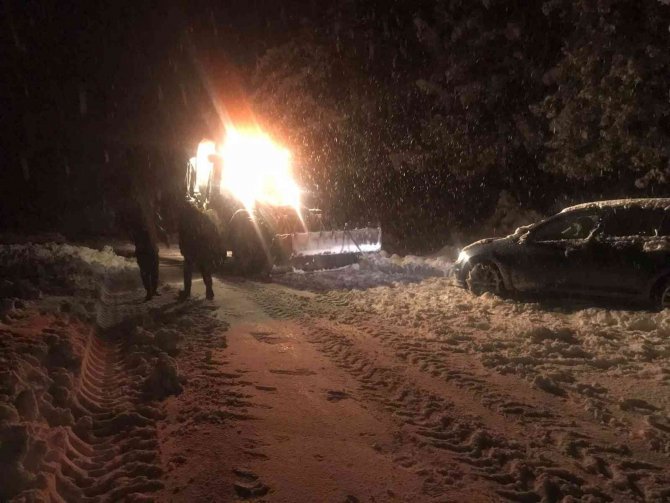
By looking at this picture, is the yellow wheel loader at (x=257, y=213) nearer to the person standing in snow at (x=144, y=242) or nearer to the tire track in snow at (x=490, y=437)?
the person standing in snow at (x=144, y=242)

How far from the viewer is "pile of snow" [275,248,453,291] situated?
38.8ft

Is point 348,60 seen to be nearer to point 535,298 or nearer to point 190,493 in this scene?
point 535,298

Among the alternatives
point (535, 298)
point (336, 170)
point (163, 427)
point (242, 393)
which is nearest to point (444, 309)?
point (535, 298)

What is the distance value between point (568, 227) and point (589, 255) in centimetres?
99

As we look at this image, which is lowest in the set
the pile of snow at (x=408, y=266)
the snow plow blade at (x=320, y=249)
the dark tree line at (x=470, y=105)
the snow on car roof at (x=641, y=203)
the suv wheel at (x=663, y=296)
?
the suv wheel at (x=663, y=296)

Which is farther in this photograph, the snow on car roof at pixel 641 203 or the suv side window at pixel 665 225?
the snow on car roof at pixel 641 203

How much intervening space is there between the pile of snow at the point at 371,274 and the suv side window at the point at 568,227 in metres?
3.42

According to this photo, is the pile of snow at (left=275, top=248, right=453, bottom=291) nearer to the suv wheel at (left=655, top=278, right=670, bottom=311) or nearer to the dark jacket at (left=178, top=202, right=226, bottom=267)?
the dark jacket at (left=178, top=202, right=226, bottom=267)

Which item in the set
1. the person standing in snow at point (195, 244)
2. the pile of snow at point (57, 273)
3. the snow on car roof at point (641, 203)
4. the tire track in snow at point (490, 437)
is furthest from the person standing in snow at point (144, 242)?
the snow on car roof at point (641, 203)

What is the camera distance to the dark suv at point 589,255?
7.71 m

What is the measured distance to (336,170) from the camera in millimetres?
21156

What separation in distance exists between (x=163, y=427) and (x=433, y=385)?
8.27 feet

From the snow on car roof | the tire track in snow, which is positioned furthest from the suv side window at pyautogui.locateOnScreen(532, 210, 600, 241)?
the tire track in snow

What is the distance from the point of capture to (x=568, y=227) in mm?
9180
